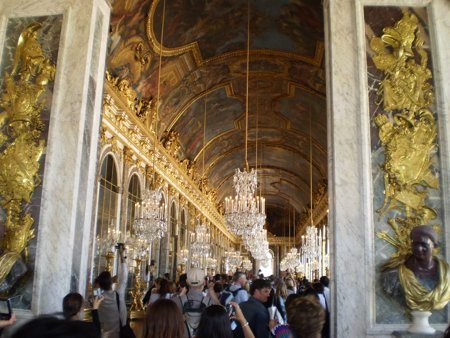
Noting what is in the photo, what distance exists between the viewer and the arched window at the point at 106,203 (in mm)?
11391

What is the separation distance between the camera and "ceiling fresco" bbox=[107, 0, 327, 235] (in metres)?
12.4

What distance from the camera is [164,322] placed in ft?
9.30

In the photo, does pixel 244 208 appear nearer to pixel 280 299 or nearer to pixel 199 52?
pixel 280 299

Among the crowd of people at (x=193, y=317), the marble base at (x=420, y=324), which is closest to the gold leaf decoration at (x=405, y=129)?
the marble base at (x=420, y=324)

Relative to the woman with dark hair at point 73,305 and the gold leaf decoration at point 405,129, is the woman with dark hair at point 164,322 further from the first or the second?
the gold leaf decoration at point 405,129

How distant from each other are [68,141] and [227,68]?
1096 cm

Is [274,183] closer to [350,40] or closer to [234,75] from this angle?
[234,75]

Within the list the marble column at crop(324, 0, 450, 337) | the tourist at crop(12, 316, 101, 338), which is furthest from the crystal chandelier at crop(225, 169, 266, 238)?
the tourist at crop(12, 316, 101, 338)

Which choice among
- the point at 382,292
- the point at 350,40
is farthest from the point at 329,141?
the point at 382,292

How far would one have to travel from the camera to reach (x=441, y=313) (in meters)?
5.57

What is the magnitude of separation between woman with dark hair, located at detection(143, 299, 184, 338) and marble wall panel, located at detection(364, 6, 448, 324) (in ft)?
11.7

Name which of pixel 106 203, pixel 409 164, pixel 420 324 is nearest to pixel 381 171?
pixel 409 164

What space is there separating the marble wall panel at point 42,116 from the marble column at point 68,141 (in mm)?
48

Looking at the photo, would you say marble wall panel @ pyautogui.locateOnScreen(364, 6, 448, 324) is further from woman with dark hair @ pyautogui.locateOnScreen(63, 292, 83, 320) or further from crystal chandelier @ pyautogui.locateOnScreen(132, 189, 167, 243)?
crystal chandelier @ pyautogui.locateOnScreen(132, 189, 167, 243)
